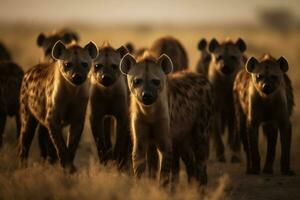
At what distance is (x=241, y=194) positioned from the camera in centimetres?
717

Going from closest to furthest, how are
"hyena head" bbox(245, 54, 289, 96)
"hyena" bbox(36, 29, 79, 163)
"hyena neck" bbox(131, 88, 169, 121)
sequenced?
"hyena neck" bbox(131, 88, 169, 121) → "hyena head" bbox(245, 54, 289, 96) → "hyena" bbox(36, 29, 79, 163)

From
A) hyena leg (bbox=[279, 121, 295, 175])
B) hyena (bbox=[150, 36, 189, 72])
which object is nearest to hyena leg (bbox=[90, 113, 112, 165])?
hyena leg (bbox=[279, 121, 295, 175])

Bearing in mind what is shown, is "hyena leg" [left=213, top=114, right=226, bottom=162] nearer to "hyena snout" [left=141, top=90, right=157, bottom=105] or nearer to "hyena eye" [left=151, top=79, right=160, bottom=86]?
"hyena eye" [left=151, top=79, right=160, bottom=86]

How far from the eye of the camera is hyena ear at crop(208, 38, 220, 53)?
10031mm

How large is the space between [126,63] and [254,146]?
202 cm

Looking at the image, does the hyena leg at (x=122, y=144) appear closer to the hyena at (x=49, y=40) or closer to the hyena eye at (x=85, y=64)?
the hyena eye at (x=85, y=64)

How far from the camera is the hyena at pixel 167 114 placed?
6.50 meters

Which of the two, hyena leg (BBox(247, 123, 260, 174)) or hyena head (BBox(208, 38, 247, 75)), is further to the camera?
hyena head (BBox(208, 38, 247, 75))

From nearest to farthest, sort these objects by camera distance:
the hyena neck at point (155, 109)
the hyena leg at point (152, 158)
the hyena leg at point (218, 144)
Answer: the hyena neck at point (155, 109) → the hyena leg at point (152, 158) → the hyena leg at point (218, 144)

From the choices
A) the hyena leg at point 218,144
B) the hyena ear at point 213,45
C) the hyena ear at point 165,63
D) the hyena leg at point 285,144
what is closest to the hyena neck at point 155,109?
the hyena ear at point 165,63

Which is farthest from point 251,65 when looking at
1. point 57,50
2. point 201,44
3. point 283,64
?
point 201,44

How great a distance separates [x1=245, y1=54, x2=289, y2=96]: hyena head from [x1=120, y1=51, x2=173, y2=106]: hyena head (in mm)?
1492

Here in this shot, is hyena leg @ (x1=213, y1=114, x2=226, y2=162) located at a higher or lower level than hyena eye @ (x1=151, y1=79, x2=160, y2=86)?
lower

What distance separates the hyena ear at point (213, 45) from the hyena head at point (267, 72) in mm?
1938
